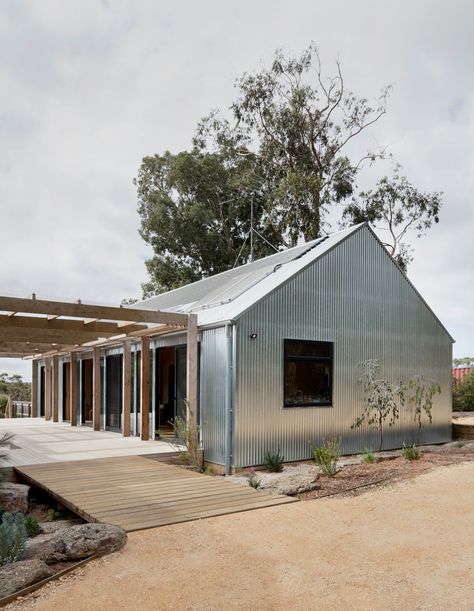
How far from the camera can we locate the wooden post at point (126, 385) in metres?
11.6

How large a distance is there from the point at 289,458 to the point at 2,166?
8.78 m

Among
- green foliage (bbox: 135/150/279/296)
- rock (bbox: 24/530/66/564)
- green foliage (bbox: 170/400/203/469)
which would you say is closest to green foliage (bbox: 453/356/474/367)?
green foliage (bbox: 135/150/279/296)

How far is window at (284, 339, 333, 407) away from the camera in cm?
893

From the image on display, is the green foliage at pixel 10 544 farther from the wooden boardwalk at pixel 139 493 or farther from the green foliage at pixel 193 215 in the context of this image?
the green foliage at pixel 193 215

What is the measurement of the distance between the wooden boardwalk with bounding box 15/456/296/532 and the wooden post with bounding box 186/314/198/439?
91 centimetres

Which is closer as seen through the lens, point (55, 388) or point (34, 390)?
point (55, 388)

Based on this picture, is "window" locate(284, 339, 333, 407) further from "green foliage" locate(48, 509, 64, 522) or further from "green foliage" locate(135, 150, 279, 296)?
"green foliage" locate(135, 150, 279, 296)

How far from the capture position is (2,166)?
39.1 feet

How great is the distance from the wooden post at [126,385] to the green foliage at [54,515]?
516cm

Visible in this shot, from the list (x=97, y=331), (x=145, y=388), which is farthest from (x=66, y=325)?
(x=145, y=388)

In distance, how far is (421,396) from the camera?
11.3 m

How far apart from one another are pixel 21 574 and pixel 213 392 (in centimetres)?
498

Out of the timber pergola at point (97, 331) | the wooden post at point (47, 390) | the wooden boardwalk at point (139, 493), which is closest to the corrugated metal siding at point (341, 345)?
the timber pergola at point (97, 331)

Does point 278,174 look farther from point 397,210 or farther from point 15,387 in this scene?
point 15,387
